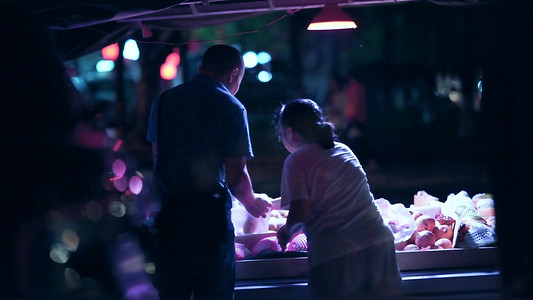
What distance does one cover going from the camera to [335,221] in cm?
301

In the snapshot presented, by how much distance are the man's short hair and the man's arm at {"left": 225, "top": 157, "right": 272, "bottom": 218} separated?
1.53ft

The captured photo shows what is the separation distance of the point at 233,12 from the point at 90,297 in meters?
2.68

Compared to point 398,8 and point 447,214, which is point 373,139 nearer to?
point 398,8

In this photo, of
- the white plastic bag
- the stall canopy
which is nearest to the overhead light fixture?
the stall canopy

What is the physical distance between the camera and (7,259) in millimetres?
3271

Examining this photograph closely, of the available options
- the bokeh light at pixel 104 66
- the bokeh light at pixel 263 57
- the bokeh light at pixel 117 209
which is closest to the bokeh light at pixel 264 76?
the bokeh light at pixel 263 57

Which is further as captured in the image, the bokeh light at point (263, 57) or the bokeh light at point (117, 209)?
the bokeh light at point (263, 57)

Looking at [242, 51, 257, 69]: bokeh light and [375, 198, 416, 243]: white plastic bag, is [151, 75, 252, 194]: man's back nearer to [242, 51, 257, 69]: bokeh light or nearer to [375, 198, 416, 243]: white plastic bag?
[375, 198, 416, 243]: white plastic bag

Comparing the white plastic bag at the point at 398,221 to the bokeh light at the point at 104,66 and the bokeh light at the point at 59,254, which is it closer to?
the bokeh light at the point at 59,254

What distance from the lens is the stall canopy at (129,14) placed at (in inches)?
131

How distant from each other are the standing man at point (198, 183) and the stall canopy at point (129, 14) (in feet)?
1.99

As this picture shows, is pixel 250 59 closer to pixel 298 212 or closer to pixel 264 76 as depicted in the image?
pixel 264 76

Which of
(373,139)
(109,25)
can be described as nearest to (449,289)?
(109,25)

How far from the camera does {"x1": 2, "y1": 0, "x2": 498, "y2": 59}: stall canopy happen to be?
3.33 metres
